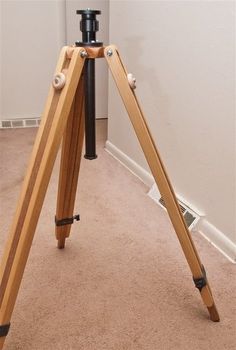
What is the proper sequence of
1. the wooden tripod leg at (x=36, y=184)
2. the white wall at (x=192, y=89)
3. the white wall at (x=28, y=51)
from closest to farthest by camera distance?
the wooden tripod leg at (x=36, y=184), the white wall at (x=192, y=89), the white wall at (x=28, y=51)

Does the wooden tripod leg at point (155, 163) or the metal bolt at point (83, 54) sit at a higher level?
the metal bolt at point (83, 54)

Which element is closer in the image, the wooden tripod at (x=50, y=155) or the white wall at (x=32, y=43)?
the wooden tripod at (x=50, y=155)

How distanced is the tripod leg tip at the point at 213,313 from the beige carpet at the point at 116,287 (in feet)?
0.06

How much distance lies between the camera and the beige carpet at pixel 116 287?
3.38 ft

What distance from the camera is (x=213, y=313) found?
108 cm

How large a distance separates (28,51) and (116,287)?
85.6 inches

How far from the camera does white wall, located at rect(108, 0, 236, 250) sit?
4.31 feet

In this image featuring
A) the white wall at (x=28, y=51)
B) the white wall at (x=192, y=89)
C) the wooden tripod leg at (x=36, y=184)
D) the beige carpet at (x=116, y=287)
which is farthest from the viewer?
the white wall at (x=28, y=51)

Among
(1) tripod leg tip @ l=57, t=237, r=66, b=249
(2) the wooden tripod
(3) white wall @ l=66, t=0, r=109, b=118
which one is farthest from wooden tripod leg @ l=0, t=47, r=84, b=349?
(3) white wall @ l=66, t=0, r=109, b=118

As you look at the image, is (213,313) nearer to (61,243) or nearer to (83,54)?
(61,243)

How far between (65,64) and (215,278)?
86 cm

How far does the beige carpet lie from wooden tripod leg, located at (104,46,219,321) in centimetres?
12

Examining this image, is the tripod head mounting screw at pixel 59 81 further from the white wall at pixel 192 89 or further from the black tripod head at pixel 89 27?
the white wall at pixel 192 89

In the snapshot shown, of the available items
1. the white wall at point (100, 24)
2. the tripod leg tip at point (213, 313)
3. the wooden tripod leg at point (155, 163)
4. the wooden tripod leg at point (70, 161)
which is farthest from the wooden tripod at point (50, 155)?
the white wall at point (100, 24)
